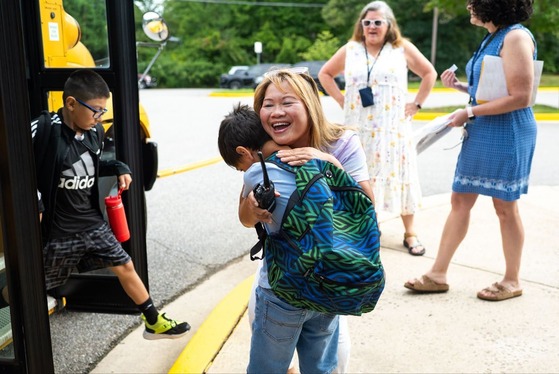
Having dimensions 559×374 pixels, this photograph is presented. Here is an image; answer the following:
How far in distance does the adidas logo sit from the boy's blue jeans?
1186 mm

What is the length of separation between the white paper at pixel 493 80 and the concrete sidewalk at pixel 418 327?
1165mm

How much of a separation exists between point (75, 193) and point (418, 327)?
1865mm

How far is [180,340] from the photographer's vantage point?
337 centimetres

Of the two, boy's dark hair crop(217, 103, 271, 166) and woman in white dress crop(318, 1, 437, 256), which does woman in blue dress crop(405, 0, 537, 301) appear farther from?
boy's dark hair crop(217, 103, 271, 166)

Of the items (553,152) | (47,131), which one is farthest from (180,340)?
(553,152)

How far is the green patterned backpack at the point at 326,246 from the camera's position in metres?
1.73

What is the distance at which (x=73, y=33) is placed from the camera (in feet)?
12.5

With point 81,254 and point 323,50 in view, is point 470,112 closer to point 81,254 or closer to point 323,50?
point 81,254

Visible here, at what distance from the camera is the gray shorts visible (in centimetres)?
285

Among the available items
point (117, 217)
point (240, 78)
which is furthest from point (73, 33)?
point (240, 78)

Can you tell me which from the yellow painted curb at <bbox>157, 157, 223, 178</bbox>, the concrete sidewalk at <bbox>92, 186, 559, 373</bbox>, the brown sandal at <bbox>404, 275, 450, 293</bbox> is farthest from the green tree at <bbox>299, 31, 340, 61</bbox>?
the brown sandal at <bbox>404, 275, 450, 293</bbox>

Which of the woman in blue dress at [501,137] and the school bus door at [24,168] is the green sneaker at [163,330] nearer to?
the school bus door at [24,168]

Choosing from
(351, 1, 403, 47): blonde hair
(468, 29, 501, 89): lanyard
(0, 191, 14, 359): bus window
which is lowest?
(0, 191, 14, 359): bus window

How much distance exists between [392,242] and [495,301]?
1242 millimetres
